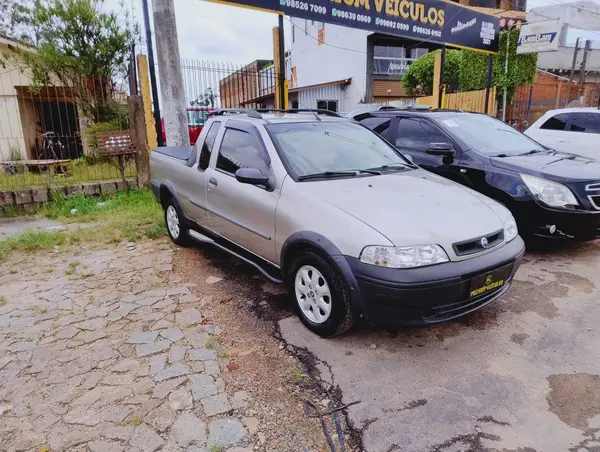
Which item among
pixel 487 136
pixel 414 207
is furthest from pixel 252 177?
pixel 487 136

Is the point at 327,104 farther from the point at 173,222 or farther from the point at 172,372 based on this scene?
the point at 172,372

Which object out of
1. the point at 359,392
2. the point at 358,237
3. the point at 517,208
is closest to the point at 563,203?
the point at 517,208

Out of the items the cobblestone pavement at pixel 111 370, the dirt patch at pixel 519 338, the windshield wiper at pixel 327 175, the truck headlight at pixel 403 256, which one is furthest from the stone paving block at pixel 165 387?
the dirt patch at pixel 519 338

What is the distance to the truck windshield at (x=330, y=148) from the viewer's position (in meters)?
3.57

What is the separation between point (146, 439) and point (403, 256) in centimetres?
182

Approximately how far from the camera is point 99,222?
6.49 metres

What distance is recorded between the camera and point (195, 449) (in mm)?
2184

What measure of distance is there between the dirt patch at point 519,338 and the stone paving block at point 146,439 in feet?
8.38

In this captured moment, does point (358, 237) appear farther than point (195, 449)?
Yes

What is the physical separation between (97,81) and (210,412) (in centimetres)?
936

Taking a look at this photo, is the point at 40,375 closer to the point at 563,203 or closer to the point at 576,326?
the point at 576,326

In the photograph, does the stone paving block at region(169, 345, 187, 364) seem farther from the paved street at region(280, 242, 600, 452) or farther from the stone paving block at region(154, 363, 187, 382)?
the paved street at region(280, 242, 600, 452)

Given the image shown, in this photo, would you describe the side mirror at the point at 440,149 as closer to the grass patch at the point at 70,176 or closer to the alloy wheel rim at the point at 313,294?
the alloy wheel rim at the point at 313,294

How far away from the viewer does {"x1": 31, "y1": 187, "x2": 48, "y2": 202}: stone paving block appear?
7.11 metres
